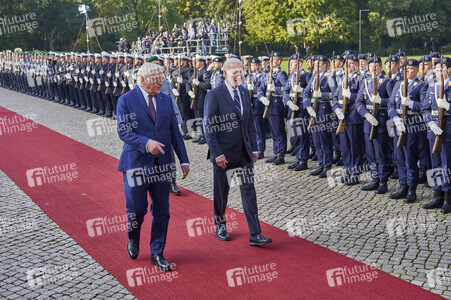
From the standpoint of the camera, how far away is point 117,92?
1866cm

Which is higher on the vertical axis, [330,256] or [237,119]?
[237,119]

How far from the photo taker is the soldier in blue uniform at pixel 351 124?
9.42 m

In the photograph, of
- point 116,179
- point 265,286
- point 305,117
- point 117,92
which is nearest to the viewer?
point 265,286

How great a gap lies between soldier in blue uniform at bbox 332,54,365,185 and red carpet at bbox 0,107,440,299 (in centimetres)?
273

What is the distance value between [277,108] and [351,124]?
2340 millimetres

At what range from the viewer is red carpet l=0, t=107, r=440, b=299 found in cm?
531

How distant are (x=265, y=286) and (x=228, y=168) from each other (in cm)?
178

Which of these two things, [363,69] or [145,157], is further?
[363,69]

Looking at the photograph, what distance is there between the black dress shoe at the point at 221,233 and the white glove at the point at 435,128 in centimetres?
329

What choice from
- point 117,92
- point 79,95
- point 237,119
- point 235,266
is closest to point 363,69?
point 237,119

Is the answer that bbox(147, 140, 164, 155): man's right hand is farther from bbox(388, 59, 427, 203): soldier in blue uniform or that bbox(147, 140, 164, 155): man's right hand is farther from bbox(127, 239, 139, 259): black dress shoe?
bbox(388, 59, 427, 203): soldier in blue uniform

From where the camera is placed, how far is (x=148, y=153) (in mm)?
5918

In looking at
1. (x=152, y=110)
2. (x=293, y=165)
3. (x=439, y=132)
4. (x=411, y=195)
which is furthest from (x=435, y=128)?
(x=152, y=110)

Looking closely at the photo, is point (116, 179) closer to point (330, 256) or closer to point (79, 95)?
point (330, 256)
